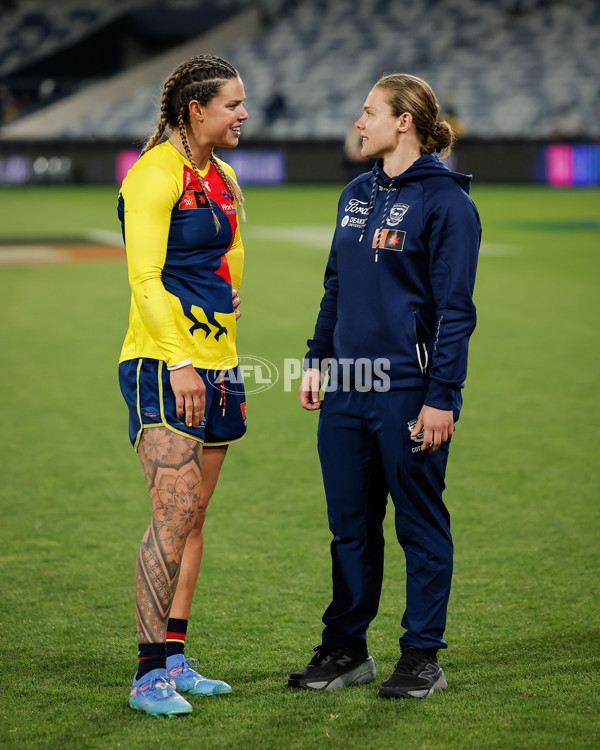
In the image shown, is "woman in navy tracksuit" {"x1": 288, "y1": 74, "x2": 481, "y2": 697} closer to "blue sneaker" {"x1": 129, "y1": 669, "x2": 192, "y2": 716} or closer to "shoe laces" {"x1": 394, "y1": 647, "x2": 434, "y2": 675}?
"shoe laces" {"x1": 394, "y1": 647, "x2": 434, "y2": 675}

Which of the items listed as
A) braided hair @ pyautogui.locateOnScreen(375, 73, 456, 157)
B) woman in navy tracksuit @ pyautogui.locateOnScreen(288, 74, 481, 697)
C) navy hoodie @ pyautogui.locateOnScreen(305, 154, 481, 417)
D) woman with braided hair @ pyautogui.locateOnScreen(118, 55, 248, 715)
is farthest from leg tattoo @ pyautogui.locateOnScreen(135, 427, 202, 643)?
braided hair @ pyautogui.locateOnScreen(375, 73, 456, 157)

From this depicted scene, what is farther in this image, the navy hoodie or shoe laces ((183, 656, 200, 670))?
shoe laces ((183, 656, 200, 670))

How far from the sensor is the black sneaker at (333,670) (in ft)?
11.1

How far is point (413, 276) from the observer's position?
3.24 m

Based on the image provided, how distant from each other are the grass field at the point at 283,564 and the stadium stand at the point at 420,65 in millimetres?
27369

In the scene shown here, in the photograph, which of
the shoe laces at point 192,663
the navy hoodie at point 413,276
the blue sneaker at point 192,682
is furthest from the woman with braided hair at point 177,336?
the navy hoodie at point 413,276

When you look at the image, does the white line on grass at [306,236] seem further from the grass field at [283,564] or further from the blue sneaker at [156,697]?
the blue sneaker at [156,697]

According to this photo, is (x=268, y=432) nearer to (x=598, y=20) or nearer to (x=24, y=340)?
(x=24, y=340)

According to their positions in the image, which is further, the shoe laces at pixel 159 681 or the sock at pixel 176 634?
the sock at pixel 176 634

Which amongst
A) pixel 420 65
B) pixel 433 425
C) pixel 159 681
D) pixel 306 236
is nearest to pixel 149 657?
pixel 159 681

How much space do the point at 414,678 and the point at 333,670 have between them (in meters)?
0.28

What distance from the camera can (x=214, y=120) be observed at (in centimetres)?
319

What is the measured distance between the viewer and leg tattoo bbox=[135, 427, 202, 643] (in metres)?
3.19

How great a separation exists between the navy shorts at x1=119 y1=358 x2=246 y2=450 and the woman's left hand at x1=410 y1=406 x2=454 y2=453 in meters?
0.60
